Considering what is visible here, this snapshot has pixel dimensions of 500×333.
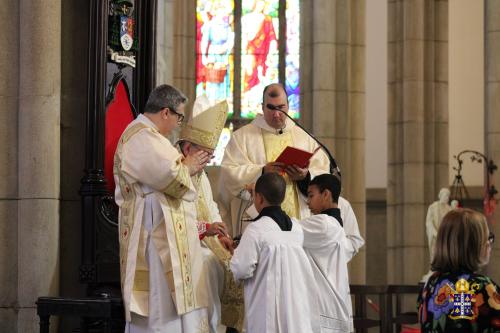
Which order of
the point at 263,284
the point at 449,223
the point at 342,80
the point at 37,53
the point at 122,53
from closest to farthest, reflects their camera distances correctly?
the point at 449,223
the point at 263,284
the point at 37,53
the point at 122,53
the point at 342,80

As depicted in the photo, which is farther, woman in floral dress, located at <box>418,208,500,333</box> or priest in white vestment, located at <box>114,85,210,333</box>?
priest in white vestment, located at <box>114,85,210,333</box>

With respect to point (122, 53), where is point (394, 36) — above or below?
above

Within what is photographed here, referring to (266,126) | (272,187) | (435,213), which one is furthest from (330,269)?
(435,213)

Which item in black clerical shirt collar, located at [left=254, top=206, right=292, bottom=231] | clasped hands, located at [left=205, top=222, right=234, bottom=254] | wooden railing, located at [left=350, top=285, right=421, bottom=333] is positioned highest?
black clerical shirt collar, located at [left=254, top=206, right=292, bottom=231]

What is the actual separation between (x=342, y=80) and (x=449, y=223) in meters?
11.6

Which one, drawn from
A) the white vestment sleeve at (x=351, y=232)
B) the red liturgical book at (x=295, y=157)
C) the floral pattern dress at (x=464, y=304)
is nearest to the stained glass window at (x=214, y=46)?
the white vestment sleeve at (x=351, y=232)

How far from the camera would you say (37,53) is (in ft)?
23.3

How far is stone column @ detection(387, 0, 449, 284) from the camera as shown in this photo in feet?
57.3

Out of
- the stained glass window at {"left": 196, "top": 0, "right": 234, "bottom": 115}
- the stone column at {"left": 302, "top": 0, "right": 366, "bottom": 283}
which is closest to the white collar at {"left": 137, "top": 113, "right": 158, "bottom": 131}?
the stone column at {"left": 302, "top": 0, "right": 366, "bottom": 283}

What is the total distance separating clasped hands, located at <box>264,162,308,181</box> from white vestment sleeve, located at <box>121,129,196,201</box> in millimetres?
1327

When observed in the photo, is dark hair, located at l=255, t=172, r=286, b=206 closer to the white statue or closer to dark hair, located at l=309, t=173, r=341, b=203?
dark hair, located at l=309, t=173, r=341, b=203

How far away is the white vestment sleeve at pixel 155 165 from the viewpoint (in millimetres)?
6188

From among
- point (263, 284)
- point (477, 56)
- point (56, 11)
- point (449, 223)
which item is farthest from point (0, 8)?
point (477, 56)

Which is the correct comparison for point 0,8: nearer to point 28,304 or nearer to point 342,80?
point 28,304
